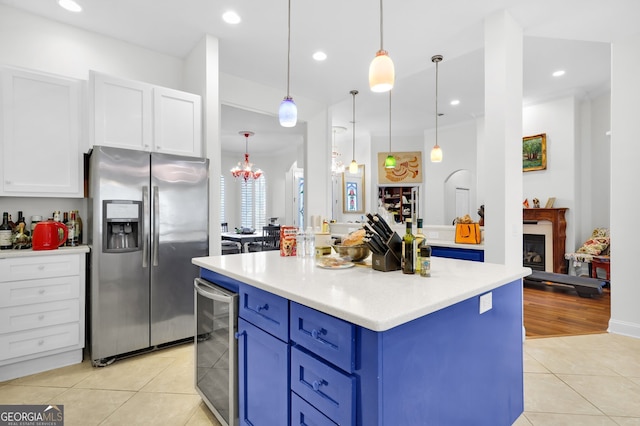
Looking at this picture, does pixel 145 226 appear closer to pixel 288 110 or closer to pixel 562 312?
pixel 288 110

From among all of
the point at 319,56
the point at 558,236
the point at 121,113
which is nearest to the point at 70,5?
the point at 121,113

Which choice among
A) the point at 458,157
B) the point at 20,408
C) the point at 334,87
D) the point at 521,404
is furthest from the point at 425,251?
the point at 458,157

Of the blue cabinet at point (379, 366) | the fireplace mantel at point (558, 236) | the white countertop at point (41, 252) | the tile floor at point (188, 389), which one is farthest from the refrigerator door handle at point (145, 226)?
the fireplace mantel at point (558, 236)

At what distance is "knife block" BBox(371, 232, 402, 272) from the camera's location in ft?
5.45

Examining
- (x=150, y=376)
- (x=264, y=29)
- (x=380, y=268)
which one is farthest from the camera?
(x=264, y=29)

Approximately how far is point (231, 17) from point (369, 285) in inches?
112

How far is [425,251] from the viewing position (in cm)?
155

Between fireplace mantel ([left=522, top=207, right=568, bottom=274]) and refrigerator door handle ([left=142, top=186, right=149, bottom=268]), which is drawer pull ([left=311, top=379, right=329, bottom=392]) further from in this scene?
fireplace mantel ([left=522, top=207, right=568, bottom=274])

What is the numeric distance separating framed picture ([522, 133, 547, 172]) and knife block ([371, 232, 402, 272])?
214 inches

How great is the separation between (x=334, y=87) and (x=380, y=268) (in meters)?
3.74

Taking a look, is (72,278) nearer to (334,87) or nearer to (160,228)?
(160,228)

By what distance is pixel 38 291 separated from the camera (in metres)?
2.46

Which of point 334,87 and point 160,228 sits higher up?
point 334,87

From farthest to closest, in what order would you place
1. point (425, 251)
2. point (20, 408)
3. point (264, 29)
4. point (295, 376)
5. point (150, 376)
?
point (264, 29)
point (150, 376)
point (20, 408)
point (425, 251)
point (295, 376)
